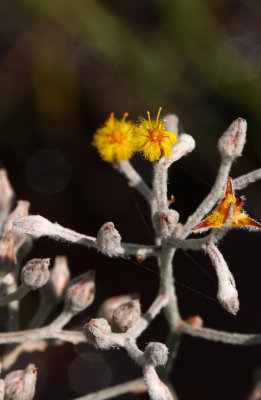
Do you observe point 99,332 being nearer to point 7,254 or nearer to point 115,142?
point 7,254

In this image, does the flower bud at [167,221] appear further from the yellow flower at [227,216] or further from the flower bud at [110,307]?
the flower bud at [110,307]

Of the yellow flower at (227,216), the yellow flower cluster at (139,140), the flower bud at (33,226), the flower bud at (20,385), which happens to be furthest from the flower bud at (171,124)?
the flower bud at (20,385)

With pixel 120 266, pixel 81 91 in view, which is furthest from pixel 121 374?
pixel 81 91

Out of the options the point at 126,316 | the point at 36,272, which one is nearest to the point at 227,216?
the point at 126,316

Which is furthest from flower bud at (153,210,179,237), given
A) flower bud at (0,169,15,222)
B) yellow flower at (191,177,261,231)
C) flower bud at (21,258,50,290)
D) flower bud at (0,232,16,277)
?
flower bud at (0,169,15,222)

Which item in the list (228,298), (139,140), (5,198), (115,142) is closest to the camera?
(228,298)

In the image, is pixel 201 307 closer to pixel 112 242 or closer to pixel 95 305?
pixel 95 305
